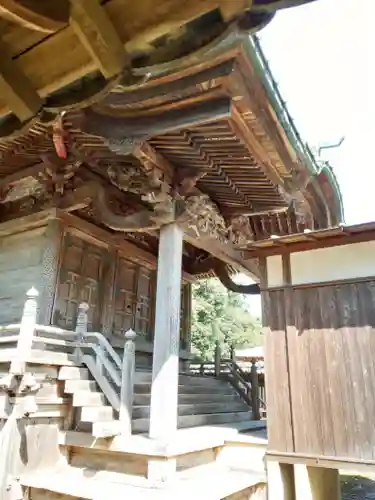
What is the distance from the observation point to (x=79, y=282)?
7.51 metres

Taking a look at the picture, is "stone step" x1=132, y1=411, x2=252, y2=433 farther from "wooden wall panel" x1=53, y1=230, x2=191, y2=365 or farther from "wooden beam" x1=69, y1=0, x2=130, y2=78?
"wooden beam" x1=69, y1=0, x2=130, y2=78

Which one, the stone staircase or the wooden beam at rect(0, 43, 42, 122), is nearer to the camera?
the wooden beam at rect(0, 43, 42, 122)

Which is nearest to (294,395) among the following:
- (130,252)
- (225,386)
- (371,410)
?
(371,410)

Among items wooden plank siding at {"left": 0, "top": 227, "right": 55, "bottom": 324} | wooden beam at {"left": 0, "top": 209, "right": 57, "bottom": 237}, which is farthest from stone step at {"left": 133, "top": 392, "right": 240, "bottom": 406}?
wooden beam at {"left": 0, "top": 209, "right": 57, "bottom": 237}

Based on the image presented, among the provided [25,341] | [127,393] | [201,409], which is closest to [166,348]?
[127,393]

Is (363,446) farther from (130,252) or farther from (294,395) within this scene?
(130,252)

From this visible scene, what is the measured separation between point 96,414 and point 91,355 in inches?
52.8

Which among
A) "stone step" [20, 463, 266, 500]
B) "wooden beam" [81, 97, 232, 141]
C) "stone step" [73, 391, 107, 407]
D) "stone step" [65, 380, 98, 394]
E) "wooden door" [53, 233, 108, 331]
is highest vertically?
"wooden beam" [81, 97, 232, 141]

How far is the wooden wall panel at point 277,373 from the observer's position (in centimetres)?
480

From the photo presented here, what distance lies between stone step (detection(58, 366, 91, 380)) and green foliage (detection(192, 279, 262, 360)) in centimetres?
1616

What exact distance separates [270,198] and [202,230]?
1.23m

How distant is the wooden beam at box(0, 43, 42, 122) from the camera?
136cm

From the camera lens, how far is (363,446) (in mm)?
4352

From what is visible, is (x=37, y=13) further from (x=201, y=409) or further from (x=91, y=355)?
(x=201, y=409)
